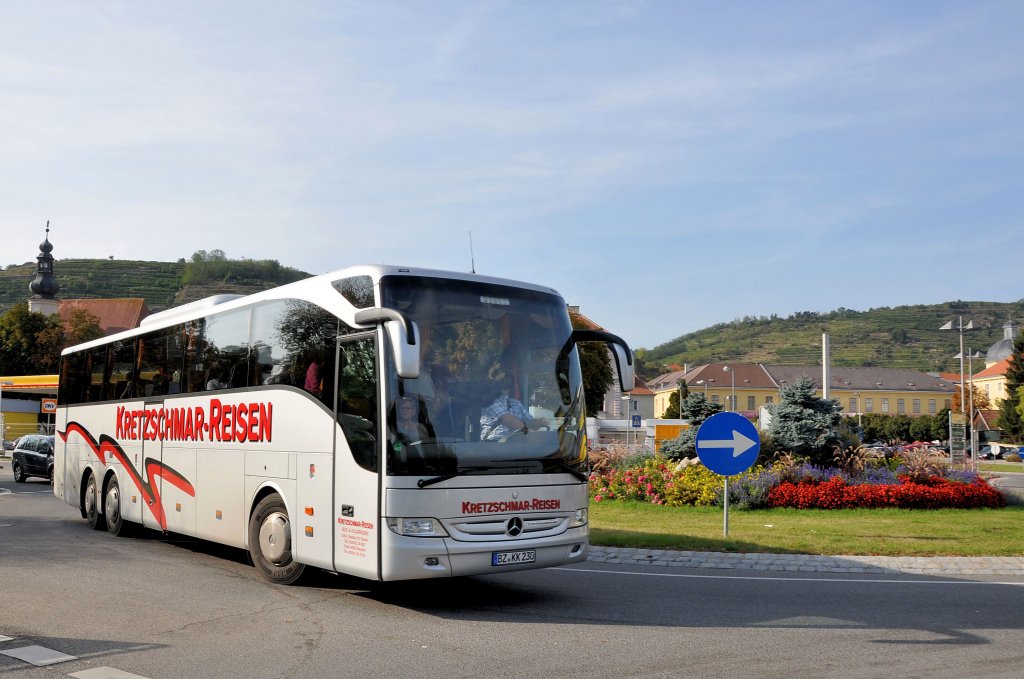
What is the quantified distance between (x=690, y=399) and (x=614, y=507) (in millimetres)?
7278

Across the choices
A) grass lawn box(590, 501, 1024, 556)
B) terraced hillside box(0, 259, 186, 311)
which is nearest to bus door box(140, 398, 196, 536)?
grass lawn box(590, 501, 1024, 556)

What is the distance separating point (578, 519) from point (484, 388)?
178cm

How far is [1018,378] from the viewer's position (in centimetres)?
9875

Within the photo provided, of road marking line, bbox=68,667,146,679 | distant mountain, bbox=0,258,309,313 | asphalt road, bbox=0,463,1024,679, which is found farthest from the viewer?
distant mountain, bbox=0,258,309,313

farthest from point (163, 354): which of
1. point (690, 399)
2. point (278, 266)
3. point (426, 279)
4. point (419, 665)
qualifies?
point (278, 266)

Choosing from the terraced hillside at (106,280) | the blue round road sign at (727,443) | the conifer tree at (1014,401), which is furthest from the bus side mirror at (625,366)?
the terraced hillside at (106,280)

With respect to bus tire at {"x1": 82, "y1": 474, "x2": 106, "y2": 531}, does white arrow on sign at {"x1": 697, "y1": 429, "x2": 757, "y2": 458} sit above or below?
above

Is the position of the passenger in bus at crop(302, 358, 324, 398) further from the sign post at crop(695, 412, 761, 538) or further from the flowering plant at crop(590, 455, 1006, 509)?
the flowering plant at crop(590, 455, 1006, 509)

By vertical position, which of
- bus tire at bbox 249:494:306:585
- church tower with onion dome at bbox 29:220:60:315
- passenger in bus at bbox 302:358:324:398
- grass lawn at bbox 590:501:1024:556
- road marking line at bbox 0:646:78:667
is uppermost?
church tower with onion dome at bbox 29:220:60:315

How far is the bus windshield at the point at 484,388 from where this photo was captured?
869cm

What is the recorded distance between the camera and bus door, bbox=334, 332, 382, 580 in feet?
28.5

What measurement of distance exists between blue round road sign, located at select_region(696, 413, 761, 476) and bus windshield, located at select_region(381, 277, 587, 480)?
180 inches

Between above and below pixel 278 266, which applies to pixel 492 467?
below

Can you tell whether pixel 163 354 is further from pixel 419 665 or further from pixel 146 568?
A: pixel 419 665
